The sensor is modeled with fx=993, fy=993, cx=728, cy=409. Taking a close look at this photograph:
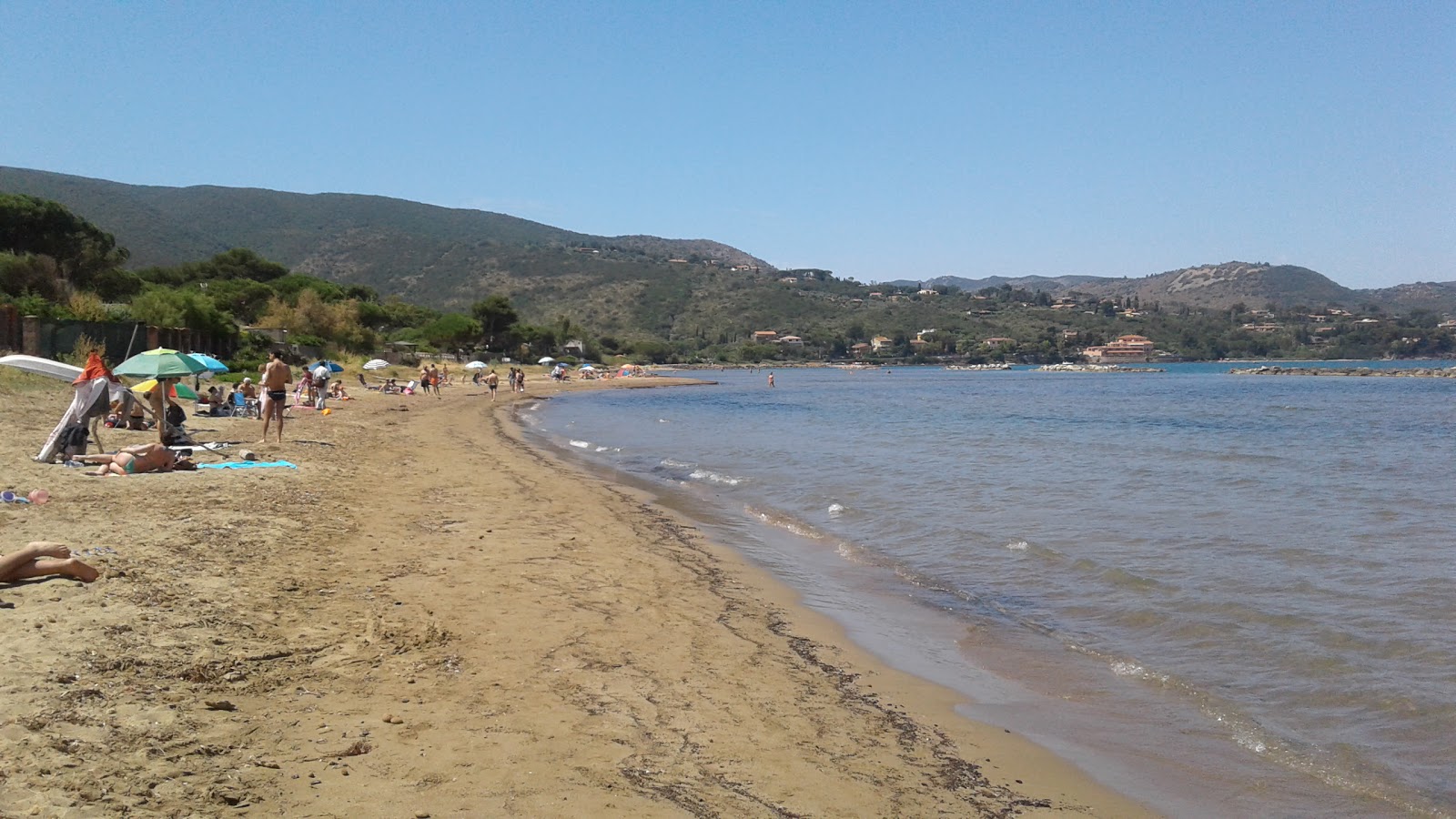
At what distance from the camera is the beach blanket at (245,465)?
450 inches

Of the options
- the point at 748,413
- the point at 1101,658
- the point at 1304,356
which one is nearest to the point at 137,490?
the point at 1101,658

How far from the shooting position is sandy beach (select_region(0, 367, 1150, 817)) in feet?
11.7

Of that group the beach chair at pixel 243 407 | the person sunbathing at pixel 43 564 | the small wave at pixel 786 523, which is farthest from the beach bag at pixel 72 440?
the beach chair at pixel 243 407

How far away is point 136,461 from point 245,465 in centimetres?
148

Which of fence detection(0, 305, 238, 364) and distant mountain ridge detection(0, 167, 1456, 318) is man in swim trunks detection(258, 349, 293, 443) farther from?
distant mountain ridge detection(0, 167, 1456, 318)

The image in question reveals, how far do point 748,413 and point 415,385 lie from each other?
45.2 feet

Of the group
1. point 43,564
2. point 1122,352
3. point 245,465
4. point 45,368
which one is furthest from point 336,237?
point 43,564

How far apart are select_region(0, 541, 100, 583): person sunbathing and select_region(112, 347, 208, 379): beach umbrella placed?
32.0 ft

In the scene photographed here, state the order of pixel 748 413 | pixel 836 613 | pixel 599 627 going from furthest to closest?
1. pixel 748 413
2. pixel 836 613
3. pixel 599 627

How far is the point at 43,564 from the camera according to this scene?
5.55 meters

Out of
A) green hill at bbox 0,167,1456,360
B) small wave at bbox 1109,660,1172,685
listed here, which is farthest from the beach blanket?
green hill at bbox 0,167,1456,360

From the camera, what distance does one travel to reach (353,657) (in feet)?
16.5

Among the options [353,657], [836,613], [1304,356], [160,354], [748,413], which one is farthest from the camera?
[1304,356]

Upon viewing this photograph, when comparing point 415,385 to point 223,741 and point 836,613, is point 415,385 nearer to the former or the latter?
point 836,613
